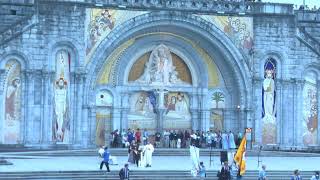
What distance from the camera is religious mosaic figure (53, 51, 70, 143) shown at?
48312 millimetres

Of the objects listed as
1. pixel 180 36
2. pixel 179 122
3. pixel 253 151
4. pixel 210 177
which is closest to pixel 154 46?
pixel 180 36

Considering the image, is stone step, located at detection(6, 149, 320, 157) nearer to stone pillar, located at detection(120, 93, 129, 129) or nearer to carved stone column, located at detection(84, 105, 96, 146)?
carved stone column, located at detection(84, 105, 96, 146)

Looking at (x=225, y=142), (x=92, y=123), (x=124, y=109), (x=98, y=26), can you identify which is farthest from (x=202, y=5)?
(x=92, y=123)

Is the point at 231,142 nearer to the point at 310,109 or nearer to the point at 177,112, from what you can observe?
the point at 177,112

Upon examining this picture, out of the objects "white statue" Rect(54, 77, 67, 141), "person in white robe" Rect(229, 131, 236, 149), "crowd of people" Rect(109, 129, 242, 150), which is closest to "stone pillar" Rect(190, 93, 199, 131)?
"crowd of people" Rect(109, 129, 242, 150)

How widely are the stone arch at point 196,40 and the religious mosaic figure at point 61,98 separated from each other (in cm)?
135

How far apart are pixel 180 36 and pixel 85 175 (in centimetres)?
1749

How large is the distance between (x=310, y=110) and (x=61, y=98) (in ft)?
53.1

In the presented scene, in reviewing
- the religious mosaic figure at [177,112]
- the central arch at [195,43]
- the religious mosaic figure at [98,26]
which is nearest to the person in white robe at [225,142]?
the central arch at [195,43]

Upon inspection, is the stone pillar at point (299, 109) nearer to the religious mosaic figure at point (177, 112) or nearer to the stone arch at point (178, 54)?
the stone arch at point (178, 54)

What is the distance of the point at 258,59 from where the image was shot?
51.8 metres

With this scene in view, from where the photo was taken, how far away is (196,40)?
52.0m

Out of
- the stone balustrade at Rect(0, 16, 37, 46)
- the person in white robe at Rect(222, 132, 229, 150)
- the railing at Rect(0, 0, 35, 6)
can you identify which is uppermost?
the railing at Rect(0, 0, 35, 6)

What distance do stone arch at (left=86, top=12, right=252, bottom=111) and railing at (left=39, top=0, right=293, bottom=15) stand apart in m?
0.56
